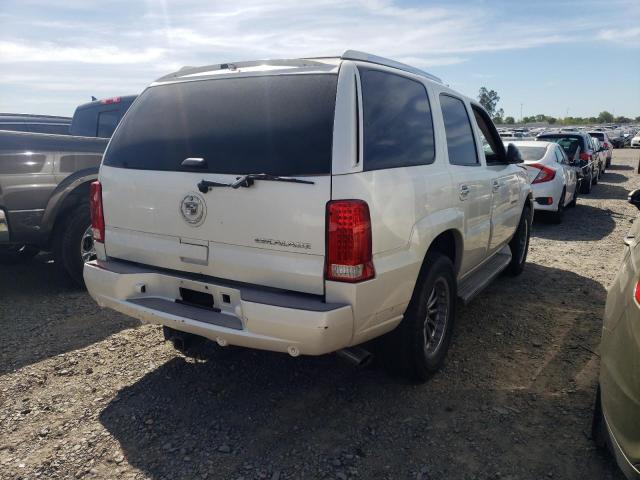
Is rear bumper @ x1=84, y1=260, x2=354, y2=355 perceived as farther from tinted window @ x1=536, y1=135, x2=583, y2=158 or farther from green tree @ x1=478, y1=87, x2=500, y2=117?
green tree @ x1=478, y1=87, x2=500, y2=117

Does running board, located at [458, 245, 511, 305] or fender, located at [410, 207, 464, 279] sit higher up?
fender, located at [410, 207, 464, 279]

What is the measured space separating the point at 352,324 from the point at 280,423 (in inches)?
33.8

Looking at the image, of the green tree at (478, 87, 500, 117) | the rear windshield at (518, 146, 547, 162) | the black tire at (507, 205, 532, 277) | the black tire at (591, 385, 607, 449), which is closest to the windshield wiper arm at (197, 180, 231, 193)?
the black tire at (591, 385, 607, 449)

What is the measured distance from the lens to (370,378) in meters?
3.52

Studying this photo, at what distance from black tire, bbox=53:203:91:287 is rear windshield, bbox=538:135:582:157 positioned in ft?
38.8

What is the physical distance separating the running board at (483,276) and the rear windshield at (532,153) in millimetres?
4585

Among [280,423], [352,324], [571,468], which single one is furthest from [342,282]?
[571,468]

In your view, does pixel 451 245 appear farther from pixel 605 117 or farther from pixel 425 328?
pixel 605 117

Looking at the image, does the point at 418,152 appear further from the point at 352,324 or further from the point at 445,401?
the point at 445,401

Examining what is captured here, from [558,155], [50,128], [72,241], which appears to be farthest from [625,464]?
[50,128]

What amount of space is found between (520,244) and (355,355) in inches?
145

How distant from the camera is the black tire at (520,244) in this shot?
5.80 m

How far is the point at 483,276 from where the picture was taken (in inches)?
178

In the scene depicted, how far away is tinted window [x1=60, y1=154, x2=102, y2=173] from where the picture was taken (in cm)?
502
